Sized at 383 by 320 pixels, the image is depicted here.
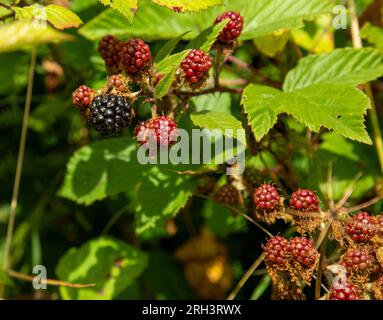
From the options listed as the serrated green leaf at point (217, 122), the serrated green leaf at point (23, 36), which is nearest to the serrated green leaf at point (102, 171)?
the serrated green leaf at point (217, 122)

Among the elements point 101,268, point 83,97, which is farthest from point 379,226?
point 101,268

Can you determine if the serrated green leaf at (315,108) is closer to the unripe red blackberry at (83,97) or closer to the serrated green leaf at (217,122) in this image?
the serrated green leaf at (217,122)

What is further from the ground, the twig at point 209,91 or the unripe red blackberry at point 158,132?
the twig at point 209,91

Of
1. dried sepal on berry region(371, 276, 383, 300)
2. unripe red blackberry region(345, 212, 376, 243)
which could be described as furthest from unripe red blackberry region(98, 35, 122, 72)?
dried sepal on berry region(371, 276, 383, 300)

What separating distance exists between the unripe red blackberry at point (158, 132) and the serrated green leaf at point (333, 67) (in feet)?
2.11

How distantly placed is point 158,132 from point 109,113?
134mm

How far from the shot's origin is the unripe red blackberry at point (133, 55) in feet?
5.16

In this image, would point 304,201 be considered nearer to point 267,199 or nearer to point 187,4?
point 267,199

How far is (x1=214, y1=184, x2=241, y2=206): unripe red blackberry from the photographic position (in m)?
1.92

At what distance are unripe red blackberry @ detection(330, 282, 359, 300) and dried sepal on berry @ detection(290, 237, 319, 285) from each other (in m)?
0.07

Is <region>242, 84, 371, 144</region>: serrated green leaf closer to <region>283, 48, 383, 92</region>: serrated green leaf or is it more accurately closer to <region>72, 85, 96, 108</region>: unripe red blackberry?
<region>283, 48, 383, 92</region>: serrated green leaf

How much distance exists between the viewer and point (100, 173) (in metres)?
2.23

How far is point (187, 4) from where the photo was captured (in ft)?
5.73
